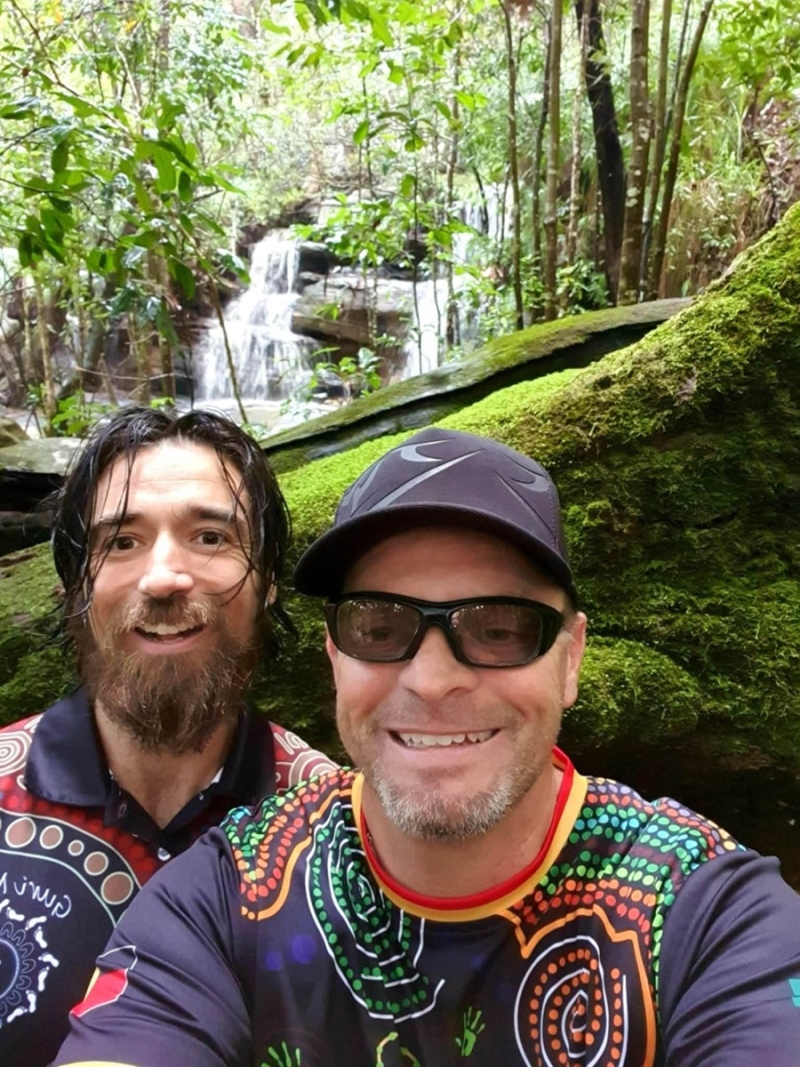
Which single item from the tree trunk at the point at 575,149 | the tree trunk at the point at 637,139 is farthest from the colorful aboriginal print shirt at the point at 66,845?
the tree trunk at the point at 575,149

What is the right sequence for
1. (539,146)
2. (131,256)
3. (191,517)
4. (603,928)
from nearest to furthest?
(603,928) < (191,517) < (131,256) < (539,146)

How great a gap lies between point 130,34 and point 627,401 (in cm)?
567

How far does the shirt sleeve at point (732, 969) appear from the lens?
3.34ft

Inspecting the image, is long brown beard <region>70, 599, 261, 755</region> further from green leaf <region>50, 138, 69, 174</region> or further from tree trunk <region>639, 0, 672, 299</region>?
tree trunk <region>639, 0, 672, 299</region>

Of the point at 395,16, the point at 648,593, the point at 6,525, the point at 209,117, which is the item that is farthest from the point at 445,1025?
the point at 209,117

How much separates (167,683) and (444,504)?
0.89 metres

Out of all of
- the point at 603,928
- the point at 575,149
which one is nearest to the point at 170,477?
the point at 603,928

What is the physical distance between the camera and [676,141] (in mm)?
4547

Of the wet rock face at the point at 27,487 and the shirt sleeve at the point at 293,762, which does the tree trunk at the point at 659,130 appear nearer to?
the wet rock face at the point at 27,487

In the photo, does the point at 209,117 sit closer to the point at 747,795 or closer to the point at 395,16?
the point at 395,16

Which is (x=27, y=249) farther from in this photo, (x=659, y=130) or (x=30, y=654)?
(x=659, y=130)

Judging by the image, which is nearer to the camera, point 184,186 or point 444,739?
point 444,739

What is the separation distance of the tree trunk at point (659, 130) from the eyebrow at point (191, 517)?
14.7ft

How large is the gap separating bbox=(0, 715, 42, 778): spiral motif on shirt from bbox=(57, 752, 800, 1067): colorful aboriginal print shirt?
67 cm
